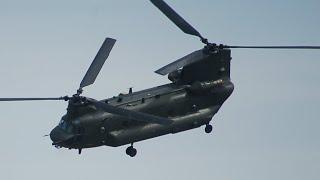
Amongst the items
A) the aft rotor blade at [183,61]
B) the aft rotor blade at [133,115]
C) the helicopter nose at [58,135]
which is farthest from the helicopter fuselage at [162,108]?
the aft rotor blade at [133,115]

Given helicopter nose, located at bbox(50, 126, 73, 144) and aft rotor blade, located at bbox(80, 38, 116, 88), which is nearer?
helicopter nose, located at bbox(50, 126, 73, 144)

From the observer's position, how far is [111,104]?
46344mm

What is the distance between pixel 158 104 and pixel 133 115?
7607 mm

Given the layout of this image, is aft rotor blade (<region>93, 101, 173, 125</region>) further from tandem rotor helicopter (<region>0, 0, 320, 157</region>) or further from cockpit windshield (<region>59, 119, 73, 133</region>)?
cockpit windshield (<region>59, 119, 73, 133</region>)

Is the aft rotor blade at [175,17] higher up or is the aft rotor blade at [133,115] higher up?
the aft rotor blade at [175,17]

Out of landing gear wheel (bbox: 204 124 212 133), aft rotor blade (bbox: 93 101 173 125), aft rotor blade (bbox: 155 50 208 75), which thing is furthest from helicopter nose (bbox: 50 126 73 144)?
landing gear wheel (bbox: 204 124 212 133)

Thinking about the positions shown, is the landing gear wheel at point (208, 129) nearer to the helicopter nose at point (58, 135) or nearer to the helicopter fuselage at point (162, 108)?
the helicopter fuselage at point (162, 108)

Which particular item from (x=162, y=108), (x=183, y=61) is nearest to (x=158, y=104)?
(x=162, y=108)

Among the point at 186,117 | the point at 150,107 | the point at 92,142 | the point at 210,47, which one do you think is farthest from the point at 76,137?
Result: the point at 210,47

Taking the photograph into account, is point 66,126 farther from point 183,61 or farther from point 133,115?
point 183,61

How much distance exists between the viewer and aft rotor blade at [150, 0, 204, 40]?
46188 millimetres

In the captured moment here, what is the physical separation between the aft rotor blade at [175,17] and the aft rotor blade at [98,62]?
5305mm

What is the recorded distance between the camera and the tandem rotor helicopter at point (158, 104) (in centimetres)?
4581

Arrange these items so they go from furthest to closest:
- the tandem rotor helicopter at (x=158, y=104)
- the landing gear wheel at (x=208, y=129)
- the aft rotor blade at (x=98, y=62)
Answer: the landing gear wheel at (x=208, y=129) < the aft rotor blade at (x=98, y=62) < the tandem rotor helicopter at (x=158, y=104)
